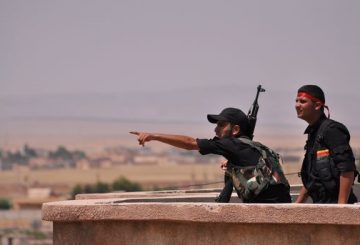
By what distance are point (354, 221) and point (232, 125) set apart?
1918 mm

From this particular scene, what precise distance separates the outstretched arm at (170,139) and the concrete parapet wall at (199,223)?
1.49 ft

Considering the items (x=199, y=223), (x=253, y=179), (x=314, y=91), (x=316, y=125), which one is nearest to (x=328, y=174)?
(x=316, y=125)

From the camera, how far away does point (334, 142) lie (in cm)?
1105

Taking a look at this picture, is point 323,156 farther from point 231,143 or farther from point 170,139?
point 170,139

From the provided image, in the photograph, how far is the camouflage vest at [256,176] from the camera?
1109 cm

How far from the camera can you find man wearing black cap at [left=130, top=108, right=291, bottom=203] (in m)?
10.8

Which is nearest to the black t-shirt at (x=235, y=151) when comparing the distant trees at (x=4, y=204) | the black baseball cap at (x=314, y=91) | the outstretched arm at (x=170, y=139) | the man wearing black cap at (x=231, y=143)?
the man wearing black cap at (x=231, y=143)

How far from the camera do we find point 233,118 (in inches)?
453

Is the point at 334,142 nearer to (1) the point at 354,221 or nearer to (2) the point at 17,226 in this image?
(1) the point at 354,221

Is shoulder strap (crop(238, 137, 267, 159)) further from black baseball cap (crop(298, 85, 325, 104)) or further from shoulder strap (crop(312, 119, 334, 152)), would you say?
black baseball cap (crop(298, 85, 325, 104))

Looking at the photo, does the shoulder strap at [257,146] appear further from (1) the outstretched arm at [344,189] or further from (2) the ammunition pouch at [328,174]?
(1) the outstretched arm at [344,189]

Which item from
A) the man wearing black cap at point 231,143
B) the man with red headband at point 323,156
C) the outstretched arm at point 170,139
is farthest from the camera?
the man with red headband at point 323,156

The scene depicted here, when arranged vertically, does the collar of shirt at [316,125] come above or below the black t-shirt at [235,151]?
above

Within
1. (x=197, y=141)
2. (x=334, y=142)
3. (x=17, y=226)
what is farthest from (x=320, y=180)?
(x=17, y=226)
